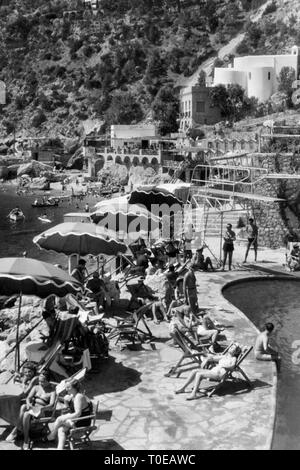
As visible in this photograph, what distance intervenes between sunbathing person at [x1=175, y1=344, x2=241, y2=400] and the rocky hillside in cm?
7924

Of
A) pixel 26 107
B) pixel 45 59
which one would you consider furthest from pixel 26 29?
pixel 26 107

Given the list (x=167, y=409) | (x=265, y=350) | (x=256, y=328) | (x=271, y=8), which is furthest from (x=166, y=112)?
(x=167, y=409)

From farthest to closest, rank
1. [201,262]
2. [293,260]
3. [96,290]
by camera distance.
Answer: [293,260]
[201,262]
[96,290]

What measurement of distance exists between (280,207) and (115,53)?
108425 millimetres

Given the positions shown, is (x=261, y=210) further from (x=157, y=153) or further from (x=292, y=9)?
(x=292, y=9)

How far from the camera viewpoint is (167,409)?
821 cm

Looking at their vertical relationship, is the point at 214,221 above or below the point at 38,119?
below

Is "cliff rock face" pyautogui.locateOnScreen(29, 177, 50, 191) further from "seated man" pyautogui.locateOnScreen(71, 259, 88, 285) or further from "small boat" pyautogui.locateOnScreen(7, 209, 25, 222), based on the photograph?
"seated man" pyautogui.locateOnScreen(71, 259, 88, 285)

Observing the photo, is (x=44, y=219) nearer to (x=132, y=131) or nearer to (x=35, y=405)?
(x=35, y=405)

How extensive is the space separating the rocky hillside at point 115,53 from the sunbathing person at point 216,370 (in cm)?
7924

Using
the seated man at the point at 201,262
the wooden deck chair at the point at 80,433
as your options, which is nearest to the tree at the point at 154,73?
the seated man at the point at 201,262

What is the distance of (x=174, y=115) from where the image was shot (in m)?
87.4

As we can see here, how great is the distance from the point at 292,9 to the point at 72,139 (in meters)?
48.8

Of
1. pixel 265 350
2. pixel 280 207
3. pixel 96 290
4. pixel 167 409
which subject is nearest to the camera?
pixel 167 409
